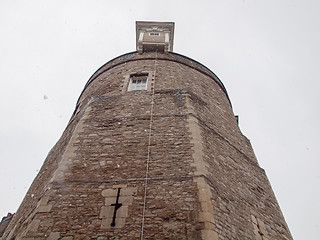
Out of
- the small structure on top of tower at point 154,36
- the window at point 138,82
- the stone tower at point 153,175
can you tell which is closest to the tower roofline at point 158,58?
the small structure on top of tower at point 154,36

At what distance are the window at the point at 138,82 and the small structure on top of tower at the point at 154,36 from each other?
5.63 feet

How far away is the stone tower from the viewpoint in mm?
4883

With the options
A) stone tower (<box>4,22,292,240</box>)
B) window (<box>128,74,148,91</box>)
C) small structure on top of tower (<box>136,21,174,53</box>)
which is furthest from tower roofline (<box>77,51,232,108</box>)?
window (<box>128,74,148,91</box>)

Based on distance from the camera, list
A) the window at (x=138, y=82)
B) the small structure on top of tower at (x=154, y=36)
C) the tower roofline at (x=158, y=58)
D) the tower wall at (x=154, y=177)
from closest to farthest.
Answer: the tower wall at (x=154, y=177) → the window at (x=138, y=82) → the tower roofline at (x=158, y=58) → the small structure on top of tower at (x=154, y=36)

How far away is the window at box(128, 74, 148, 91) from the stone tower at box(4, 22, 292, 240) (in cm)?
4

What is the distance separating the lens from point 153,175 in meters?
5.74

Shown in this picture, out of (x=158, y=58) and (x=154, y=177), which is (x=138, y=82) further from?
(x=154, y=177)

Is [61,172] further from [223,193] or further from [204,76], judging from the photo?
[204,76]

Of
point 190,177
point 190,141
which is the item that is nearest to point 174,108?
point 190,141

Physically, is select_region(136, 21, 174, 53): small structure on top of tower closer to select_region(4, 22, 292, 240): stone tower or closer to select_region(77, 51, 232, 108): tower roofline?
select_region(77, 51, 232, 108): tower roofline

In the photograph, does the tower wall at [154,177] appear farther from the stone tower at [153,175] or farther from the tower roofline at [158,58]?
the tower roofline at [158,58]

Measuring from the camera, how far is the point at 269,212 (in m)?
6.98

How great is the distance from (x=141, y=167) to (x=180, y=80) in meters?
4.21

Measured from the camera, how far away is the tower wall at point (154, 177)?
4.88 metres
